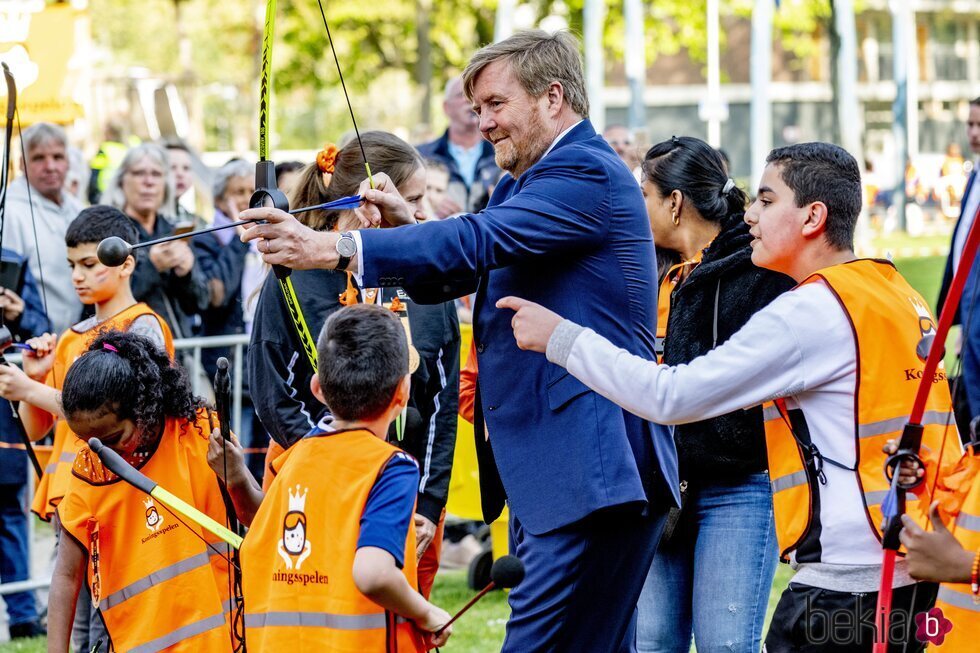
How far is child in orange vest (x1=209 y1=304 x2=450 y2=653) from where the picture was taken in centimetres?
314

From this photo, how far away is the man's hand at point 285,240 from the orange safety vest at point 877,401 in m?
1.21

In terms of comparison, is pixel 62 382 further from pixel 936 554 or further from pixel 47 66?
pixel 47 66

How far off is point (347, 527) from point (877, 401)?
→ 1297 millimetres

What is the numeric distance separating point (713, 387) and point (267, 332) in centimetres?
180

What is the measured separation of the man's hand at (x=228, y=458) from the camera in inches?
153

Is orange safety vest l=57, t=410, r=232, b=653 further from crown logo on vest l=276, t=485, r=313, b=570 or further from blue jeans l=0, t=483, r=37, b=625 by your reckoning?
blue jeans l=0, t=483, r=37, b=625

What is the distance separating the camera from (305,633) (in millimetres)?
3178

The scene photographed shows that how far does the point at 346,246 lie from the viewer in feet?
11.1

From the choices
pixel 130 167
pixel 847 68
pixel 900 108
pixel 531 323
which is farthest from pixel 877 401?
pixel 900 108

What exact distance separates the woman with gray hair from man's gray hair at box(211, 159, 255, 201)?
2.26ft

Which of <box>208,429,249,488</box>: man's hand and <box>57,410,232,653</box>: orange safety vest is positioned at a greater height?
<box>208,429,249,488</box>: man's hand

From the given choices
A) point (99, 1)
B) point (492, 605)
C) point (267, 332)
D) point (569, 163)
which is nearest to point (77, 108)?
point (492, 605)

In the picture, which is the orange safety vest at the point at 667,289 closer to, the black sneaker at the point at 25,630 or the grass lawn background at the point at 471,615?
the grass lawn background at the point at 471,615

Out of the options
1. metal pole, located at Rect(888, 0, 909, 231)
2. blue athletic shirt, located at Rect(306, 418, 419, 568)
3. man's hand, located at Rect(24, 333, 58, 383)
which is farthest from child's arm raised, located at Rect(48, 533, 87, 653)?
metal pole, located at Rect(888, 0, 909, 231)
